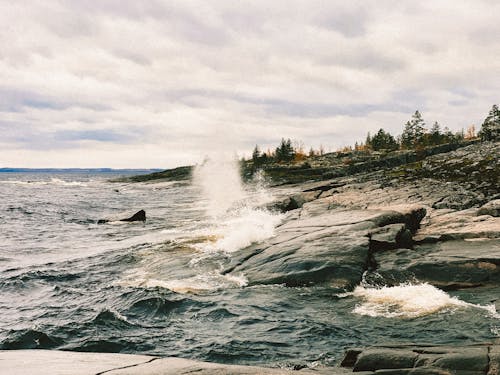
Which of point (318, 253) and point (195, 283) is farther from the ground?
point (318, 253)

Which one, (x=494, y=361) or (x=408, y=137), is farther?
(x=408, y=137)

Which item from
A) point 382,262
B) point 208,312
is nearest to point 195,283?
point 208,312

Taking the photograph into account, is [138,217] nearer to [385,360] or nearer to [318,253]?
[318,253]

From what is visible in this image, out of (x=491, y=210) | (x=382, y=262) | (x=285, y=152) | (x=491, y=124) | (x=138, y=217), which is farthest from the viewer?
(x=285, y=152)

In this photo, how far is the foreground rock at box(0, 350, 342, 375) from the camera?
576 centimetres

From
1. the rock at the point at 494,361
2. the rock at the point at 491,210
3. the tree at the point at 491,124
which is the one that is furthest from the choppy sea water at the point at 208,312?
the tree at the point at 491,124

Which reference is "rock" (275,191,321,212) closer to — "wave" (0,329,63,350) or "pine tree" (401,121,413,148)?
"wave" (0,329,63,350)

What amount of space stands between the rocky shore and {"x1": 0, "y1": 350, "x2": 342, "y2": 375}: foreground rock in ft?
0.05

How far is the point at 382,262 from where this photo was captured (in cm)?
1454

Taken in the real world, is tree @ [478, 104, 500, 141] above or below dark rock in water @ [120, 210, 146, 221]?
above

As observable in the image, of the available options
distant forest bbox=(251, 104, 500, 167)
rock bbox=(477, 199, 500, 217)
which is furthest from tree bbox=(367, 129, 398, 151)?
rock bbox=(477, 199, 500, 217)

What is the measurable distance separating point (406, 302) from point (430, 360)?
608 cm

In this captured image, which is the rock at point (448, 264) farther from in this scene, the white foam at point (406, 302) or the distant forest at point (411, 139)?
the distant forest at point (411, 139)

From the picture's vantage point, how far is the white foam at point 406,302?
11.0 meters
